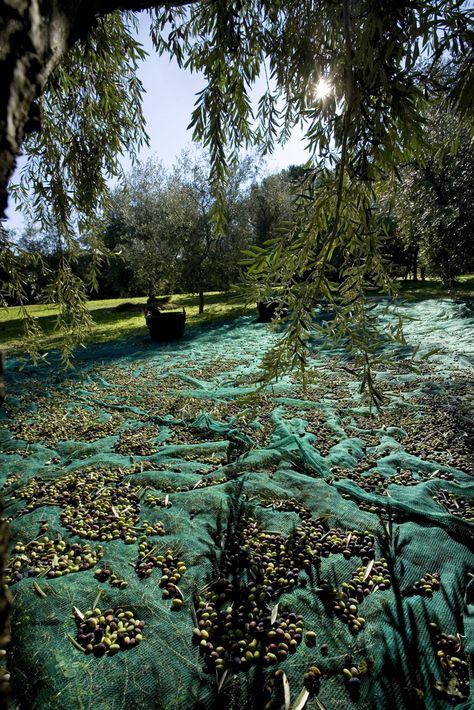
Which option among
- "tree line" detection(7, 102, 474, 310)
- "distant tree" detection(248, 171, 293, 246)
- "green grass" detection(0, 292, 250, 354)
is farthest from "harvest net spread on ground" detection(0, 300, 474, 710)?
"distant tree" detection(248, 171, 293, 246)

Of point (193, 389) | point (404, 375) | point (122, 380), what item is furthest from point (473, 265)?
point (122, 380)

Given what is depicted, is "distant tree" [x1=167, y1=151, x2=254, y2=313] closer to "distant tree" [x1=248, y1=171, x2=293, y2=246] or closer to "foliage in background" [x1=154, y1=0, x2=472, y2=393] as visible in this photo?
"distant tree" [x1=248, y1=171, x2=293, y2=246]

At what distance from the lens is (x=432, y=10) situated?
1313 mm

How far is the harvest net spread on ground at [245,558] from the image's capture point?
188cm

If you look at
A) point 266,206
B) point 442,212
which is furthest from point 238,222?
point 442,212

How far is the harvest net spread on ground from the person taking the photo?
1.88 m

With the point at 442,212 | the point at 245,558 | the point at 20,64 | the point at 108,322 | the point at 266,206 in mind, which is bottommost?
the point at 245,558

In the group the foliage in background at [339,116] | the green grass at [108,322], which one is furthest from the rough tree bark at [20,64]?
the green grass at [108,322]

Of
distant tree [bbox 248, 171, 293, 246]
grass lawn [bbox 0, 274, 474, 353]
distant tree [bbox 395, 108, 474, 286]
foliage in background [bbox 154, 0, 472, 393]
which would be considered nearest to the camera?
foliage in background [bbox 154, 0, 472, 393]

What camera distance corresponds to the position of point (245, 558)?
2668 millimetres

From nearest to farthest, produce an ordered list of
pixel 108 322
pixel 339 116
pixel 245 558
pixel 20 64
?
pixel 20 64 < pixel 339 116 < pixel 245 558 < pixel 108 322

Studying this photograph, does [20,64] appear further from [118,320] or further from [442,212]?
[118,320]

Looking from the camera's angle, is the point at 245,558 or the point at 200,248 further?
the point at 200,248

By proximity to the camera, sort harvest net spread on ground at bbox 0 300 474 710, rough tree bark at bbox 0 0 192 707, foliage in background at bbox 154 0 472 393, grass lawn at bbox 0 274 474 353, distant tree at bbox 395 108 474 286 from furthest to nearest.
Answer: grass lawn at bbox 0 274 474 353
distant tree at bbox 395 108 474 286
harvest net spread on ground at bbox 0 300 474 710
foliage in background at bbox 154 0 472 393
rough tree bark at bbox 0 0 192 707
